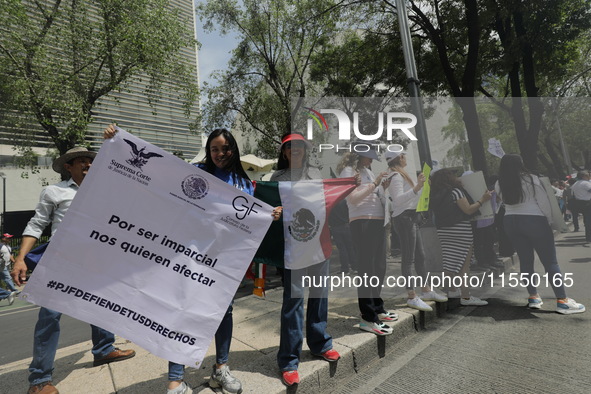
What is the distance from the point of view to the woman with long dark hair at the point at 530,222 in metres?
3.78

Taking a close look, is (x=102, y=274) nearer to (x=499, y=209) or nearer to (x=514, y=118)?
(x=499, y=209)

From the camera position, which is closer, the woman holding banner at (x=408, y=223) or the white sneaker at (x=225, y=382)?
the white sneaker at (x=225, y=382)

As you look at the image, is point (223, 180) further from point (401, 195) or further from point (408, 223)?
point (408, 223)

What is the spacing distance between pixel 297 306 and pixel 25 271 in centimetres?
184

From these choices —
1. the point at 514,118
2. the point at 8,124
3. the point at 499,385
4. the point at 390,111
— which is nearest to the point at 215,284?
the point at 499,385

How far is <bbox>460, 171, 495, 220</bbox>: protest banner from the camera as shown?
386cm

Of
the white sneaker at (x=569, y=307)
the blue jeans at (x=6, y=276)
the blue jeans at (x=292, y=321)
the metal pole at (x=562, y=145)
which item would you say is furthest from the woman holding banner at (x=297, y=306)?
the blue jeans at (x=6, y=276)

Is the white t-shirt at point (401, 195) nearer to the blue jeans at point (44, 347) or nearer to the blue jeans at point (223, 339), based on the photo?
the blue jeans at point (223, 339)

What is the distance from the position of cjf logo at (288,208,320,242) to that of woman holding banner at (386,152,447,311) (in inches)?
47.3

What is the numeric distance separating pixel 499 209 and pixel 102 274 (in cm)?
398

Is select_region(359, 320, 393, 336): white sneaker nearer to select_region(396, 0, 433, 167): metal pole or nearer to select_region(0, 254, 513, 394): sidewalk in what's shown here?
select_region(0, 254, 513, 394): sidewalk

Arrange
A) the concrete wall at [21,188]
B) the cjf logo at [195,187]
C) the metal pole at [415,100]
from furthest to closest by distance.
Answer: the concrete wall at [21,188] < the metal pole at [415,100] < the cjf logo at [195,187]

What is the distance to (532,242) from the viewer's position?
12.8 feet

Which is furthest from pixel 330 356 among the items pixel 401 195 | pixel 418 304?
pixel 401 195
